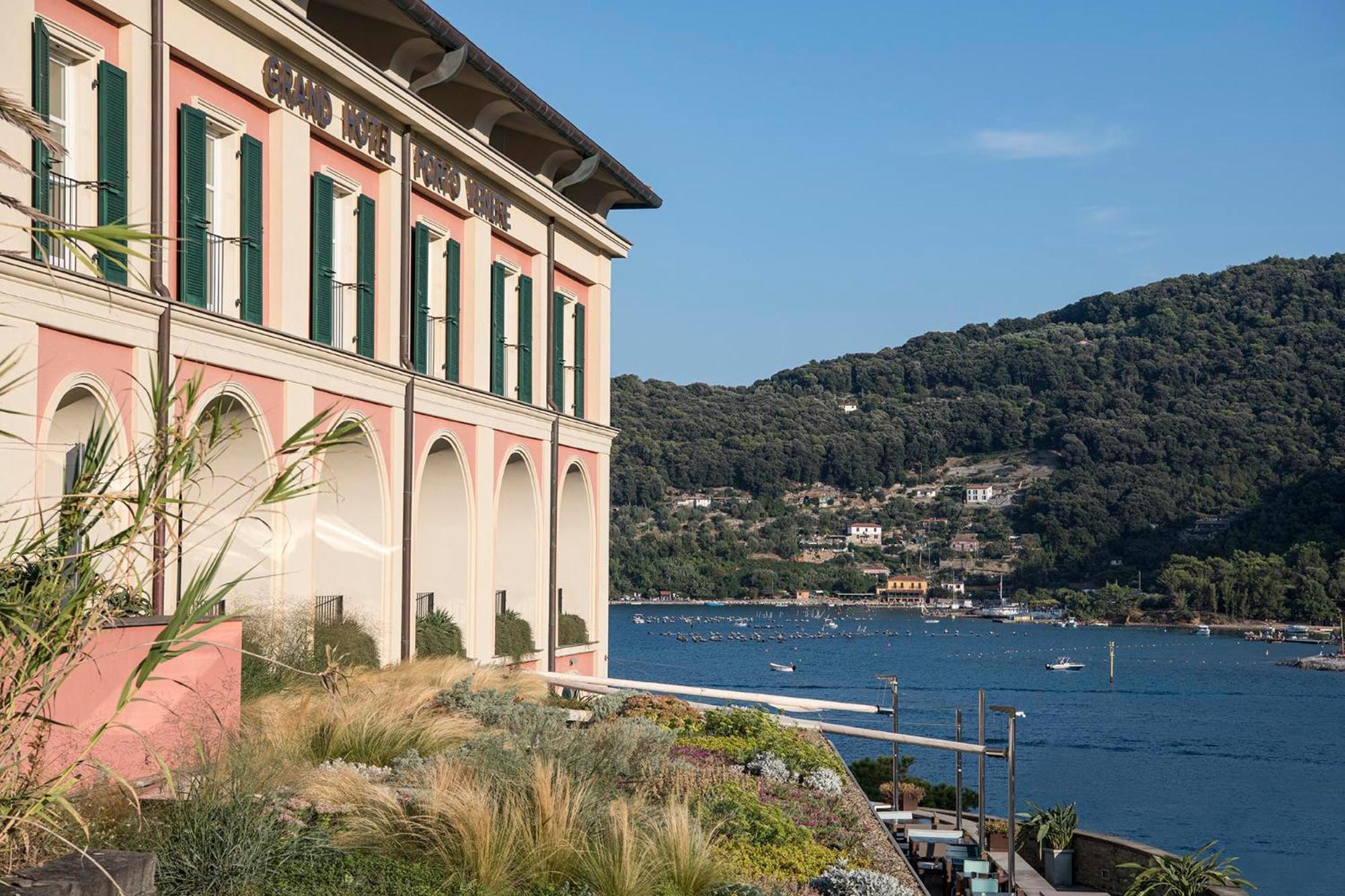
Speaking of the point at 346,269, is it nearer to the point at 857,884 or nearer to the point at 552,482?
the point at 552,482

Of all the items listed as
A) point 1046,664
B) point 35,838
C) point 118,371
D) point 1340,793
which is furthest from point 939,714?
point 35,838

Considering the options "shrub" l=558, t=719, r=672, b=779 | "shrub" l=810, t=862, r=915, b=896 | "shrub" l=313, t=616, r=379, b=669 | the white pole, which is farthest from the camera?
the white pole

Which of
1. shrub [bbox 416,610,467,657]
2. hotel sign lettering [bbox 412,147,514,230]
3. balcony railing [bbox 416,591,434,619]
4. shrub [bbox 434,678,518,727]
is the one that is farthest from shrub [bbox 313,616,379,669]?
hotel sign lettering [bbox 412,147,514,230]

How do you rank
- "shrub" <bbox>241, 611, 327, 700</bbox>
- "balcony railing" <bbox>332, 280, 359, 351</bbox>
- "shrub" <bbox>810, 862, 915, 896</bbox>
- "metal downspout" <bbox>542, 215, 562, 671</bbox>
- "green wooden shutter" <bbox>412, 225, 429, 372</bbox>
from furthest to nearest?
"metal downspout" <bbox>542, 215, 562, 671</bbox> < "green wooden shutter" <bbox>412, 225, 429, 372</bbox> < "balcony railing" <bbox>332, 280, 359, 351</bbox> < "shrub" <bbox>241, 611, 327, 700</bbox> < "shrub" <bbox>810, 862, 915, 896</bbox>

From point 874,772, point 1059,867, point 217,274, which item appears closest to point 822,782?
point 217,274

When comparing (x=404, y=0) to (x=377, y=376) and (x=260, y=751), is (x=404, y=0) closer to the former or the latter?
(x=377, y=376)

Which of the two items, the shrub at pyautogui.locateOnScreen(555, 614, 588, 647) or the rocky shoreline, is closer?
the shrub at pyautogui.locateOnScreen(555, 614, 588, 647)

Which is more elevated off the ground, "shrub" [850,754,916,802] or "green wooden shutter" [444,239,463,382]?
"green wooden shutter" [444,239,463,382]

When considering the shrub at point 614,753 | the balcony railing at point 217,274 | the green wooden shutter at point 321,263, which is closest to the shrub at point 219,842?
the shrub at point 614,753

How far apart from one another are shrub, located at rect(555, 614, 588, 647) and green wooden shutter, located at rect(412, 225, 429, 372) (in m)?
7.97

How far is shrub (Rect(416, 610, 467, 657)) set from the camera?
24.2m

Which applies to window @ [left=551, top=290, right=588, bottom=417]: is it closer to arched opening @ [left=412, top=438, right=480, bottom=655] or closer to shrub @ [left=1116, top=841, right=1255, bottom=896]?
arched opening @ [left=412, top=438, right=480, bottom=655]

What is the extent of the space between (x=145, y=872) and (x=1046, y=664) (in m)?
161

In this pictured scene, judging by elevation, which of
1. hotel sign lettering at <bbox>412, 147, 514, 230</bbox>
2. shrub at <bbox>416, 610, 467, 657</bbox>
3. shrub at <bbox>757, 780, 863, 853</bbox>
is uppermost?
hotel sign lettering at <bbox>412, 147, 514, 230</bbox>
